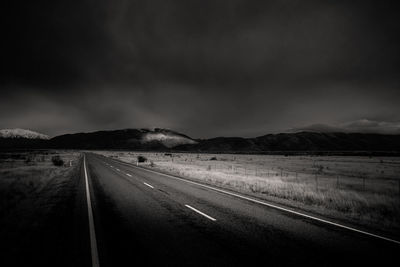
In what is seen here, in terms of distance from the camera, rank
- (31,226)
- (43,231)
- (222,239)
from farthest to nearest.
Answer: (31,226), (43,231), (222,239)

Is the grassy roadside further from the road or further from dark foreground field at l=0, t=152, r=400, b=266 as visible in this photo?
the road

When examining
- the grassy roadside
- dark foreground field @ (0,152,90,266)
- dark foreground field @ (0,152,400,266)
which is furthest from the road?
the grassy roadside

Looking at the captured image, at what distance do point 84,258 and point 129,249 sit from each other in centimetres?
92

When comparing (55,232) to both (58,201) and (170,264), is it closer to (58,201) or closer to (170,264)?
(170,264)

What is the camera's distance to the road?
14.2ft

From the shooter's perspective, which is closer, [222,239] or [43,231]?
[222,239]

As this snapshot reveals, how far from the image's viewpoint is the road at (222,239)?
4336 mm

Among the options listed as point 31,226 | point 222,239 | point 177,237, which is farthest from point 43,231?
point 222,239

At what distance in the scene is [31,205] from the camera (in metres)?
8.61

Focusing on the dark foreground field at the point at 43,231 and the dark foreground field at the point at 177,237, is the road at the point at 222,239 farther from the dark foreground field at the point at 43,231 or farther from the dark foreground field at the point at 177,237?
the dark foreground field at the point at 43,231

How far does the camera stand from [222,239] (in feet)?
17.3

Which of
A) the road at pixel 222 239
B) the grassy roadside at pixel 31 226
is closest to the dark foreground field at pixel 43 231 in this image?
the grassy roadside at pixel 31 226

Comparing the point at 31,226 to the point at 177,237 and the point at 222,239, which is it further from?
the point at 222,239

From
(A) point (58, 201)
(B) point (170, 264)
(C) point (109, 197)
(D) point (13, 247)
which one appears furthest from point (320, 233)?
(A) point (58, 201)
